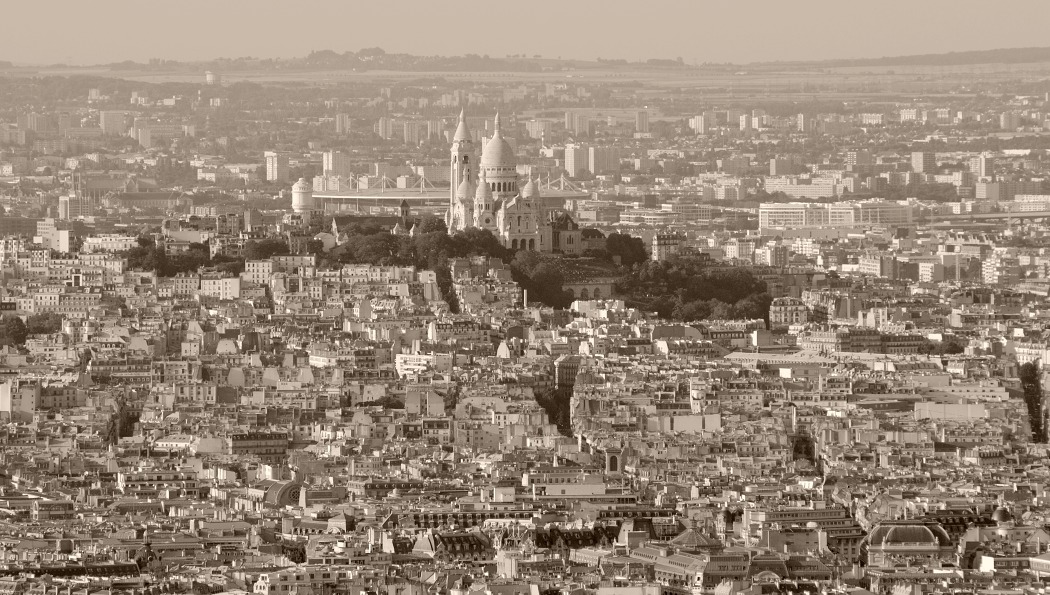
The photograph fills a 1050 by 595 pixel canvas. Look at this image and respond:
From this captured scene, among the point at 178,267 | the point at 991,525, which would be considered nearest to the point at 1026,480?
the point at 991,525

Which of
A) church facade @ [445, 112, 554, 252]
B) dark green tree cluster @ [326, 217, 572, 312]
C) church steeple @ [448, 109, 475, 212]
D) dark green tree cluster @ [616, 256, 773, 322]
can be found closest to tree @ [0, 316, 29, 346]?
dark green tree cluster @ [326, 217, 572, 312]

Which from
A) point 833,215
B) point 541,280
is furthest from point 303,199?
point 833,215

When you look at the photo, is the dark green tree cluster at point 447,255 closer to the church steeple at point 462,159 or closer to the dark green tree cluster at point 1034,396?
the church steeple at point 462,159

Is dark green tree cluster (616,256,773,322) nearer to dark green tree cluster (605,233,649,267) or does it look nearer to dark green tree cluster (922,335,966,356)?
dark green tree cluster (605,233,649,267)

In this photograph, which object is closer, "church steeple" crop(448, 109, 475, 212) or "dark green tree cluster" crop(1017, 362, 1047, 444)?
"dark green tree cluster" crop(1017, 362, 1047, 444)

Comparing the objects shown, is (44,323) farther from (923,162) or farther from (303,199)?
(923,162)

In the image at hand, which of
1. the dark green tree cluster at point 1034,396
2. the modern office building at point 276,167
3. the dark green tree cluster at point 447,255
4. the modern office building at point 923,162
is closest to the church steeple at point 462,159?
the dark green tree cluster at point 447,255
